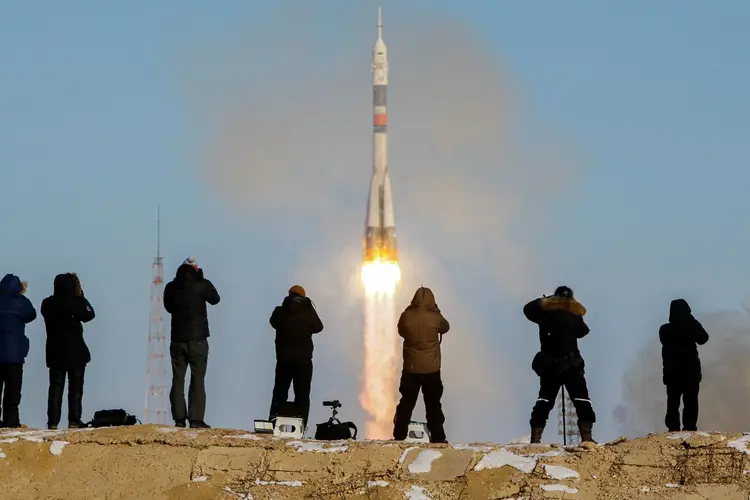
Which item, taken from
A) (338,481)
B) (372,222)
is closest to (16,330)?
(338,481)

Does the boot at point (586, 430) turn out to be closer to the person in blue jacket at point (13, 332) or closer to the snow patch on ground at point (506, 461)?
the snow patch on ground at point (506, 461)

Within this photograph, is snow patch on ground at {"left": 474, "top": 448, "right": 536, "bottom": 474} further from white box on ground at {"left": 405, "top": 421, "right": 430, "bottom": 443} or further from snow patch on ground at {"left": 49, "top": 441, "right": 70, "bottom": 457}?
snow patch on ground at {"left": 49, "top": 441, "right": 70, "bottom": 457}

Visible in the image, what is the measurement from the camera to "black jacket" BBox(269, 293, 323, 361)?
28.3 m

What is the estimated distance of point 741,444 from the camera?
82.4ft

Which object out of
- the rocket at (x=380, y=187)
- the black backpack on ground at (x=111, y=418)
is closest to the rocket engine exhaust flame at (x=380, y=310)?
the rocket at (x=380, y=187)

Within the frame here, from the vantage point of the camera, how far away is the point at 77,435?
89.7 ft

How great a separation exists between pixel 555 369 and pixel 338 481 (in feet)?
12.6

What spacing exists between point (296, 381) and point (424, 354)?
2276 mm

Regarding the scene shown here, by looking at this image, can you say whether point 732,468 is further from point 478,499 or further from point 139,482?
point 139,482

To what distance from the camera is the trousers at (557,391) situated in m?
27.0

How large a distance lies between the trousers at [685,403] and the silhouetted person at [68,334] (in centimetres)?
901

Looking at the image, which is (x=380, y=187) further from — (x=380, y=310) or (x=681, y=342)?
(x=681, y=342)

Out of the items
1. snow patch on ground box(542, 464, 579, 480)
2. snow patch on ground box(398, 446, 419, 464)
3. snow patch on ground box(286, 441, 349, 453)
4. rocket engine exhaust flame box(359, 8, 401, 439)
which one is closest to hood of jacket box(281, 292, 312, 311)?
snow patch on ground box(286, 441, 349, 453)

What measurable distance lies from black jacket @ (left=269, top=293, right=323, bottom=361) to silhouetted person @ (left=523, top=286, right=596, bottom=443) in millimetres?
3539
